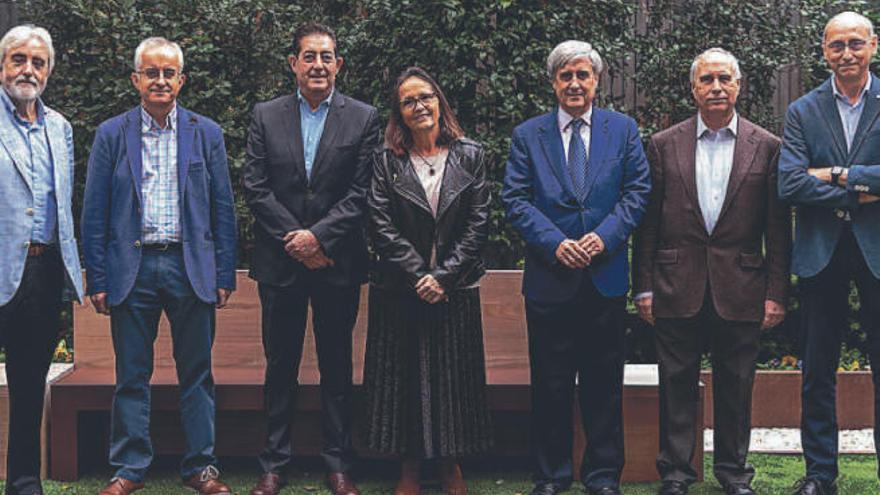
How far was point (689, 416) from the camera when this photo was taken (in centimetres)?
501

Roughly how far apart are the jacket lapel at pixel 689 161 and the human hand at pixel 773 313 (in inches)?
16.9

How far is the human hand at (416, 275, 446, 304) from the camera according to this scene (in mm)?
4797

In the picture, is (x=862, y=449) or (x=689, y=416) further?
(x=862, y=449)

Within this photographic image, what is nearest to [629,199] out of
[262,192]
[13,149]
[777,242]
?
[777,242]

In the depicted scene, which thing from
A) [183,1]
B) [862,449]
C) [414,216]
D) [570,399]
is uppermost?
[183,1]

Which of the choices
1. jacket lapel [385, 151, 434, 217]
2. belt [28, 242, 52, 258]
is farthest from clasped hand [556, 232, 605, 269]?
belt [28, 242, 52, 258]

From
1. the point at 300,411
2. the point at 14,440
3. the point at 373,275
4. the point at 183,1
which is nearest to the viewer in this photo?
the point at 14,440

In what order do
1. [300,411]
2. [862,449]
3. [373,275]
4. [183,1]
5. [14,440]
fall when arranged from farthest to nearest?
[183,1]
[862,449]
[300,411]
[373,275]
[14,440]

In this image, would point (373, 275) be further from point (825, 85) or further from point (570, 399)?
point (825, 85)

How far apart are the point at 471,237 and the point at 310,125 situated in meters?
0.93

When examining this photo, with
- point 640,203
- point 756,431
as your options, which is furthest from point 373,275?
point 756,431

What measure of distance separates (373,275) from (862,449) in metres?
2.96

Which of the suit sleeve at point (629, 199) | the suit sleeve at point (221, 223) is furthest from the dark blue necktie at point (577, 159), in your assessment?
the suit sleeve at point (221, 223)

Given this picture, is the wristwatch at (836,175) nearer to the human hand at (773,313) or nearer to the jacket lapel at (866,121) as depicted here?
the jacket lapel at (866,121)
